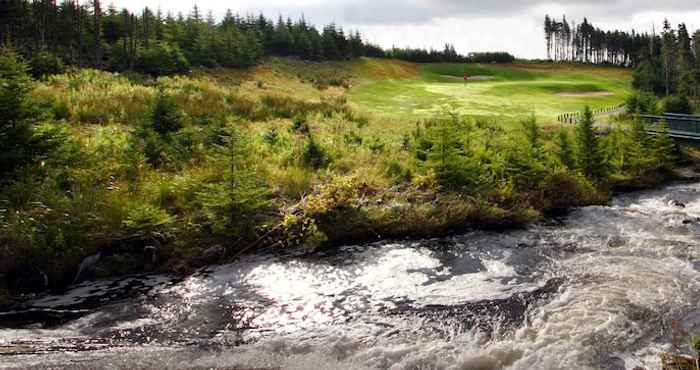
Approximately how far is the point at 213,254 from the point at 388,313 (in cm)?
474

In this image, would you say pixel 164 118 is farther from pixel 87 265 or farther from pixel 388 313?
pixel 388 313

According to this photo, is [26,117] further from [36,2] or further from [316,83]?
[36,2]

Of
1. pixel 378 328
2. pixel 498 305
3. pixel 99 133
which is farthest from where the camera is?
pixel 99 133

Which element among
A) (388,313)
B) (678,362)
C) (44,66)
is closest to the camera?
(678,362)

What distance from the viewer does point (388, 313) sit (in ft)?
29.5

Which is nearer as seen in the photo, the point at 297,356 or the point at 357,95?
the point at 297,356

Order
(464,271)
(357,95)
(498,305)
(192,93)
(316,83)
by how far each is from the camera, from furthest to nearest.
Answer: (316,83) → (357,95) → (192,93) → (464,271) → (498,305)

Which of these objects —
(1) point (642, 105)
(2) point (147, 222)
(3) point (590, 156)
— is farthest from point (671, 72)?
(2) point (147, 222)

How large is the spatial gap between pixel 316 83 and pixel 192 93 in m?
32.8

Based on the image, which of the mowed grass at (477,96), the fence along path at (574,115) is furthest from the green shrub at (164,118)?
the fence along path at (574,115)

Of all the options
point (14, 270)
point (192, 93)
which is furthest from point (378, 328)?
point (192, 93)

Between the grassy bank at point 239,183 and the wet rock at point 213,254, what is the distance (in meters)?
0.03

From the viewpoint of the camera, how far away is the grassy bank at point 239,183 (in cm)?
1078

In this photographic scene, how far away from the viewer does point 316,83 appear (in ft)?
199
